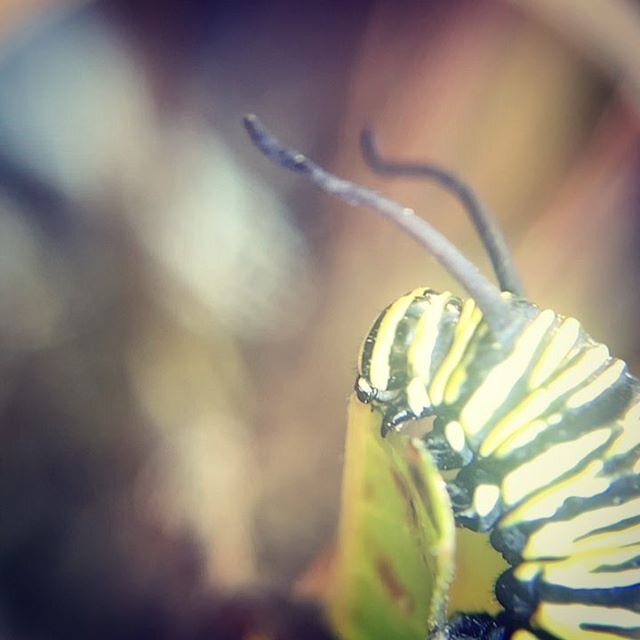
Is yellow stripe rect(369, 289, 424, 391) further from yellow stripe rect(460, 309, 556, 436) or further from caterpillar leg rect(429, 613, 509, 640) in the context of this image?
caterpillar leg rect(429, 613, 509, 640)

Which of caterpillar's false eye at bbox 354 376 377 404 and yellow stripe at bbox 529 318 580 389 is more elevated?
yellow stripe at bbox 529 318 580 389

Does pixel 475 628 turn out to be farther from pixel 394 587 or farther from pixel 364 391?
pixel 364 391

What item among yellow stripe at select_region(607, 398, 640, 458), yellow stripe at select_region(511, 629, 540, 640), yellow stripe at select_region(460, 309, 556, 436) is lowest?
yellow stripe at select_region(511, 629, 540, 640)

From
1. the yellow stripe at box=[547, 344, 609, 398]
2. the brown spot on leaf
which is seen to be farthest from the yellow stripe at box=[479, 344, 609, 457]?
the brown spot on leaf

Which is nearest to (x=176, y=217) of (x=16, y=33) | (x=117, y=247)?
(x=117, y=247)

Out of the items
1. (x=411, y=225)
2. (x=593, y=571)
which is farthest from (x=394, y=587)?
(x=411, y=225)

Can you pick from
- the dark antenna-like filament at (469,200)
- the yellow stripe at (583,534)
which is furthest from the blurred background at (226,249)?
the yellow stripe at (583,534)
